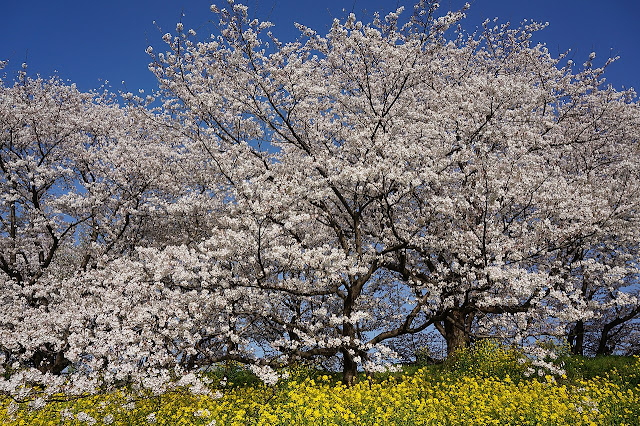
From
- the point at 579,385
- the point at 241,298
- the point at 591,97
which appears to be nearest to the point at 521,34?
the point at 591,97

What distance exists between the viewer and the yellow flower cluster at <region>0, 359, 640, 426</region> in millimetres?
8406

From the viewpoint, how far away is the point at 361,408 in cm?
912

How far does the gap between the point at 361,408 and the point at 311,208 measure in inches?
263

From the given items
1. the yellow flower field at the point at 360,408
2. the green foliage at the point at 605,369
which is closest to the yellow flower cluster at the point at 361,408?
the yellow flower field at the point at 360,408

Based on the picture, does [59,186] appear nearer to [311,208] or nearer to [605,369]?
[311,208]

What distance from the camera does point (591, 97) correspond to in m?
23.3

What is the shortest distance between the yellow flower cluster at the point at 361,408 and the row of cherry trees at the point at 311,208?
28.1 inches

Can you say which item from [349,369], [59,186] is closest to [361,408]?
[349,369]

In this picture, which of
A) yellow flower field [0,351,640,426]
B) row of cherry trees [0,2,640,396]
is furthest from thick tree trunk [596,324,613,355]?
yellow flower field [0,351,640,426]

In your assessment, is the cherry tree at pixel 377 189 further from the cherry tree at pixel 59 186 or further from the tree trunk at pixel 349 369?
the cherry tree at pixel 59 186

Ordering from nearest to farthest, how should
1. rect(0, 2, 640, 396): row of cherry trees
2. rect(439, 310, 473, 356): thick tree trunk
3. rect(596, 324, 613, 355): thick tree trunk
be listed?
rect(0, 2, 640, 396): row of cherry trees < rect(439, 310, 473, 356): thick tree trunk < rect(596, 324, 613, 355): thick tree trunk

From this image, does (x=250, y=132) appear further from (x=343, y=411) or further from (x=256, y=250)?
(x=343, y=411)

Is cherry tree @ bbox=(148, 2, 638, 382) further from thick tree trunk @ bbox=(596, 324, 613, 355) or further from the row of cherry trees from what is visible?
thick tree trunk @ bbox=(596, 324, 613, 355)

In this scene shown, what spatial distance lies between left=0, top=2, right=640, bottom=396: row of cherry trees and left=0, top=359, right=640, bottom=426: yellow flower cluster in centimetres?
71
